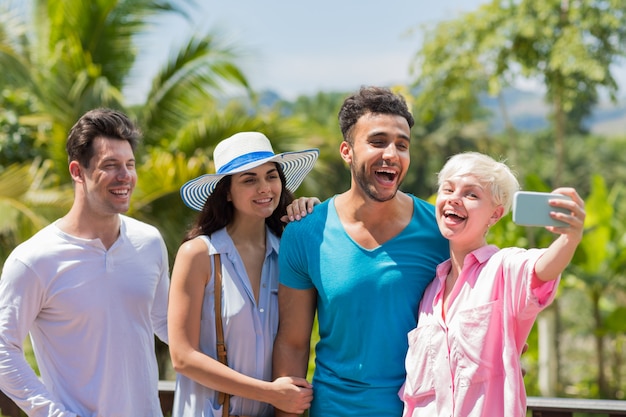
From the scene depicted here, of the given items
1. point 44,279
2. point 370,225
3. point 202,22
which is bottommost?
point 44,279

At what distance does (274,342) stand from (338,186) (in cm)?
2011

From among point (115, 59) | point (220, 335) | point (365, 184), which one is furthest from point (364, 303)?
point (115, 59)

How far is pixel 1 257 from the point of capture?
293 inches

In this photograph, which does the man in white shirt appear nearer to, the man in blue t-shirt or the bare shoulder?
the bare shoulder

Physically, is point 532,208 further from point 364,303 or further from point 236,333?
point 236,333

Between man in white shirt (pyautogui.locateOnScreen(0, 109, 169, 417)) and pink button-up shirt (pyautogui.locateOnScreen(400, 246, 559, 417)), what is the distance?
1101 millimetres

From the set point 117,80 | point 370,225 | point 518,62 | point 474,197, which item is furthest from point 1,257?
point 518,62

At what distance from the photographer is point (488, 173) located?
8.58ft

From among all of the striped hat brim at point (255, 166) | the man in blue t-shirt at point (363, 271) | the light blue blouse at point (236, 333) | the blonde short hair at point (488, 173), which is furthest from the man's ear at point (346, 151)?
the light blue blouse at point (236, 333)

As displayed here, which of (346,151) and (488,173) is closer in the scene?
(488,173)

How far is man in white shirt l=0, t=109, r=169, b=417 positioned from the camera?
283 centimetres

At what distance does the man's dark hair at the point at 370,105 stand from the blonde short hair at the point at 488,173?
34 cm

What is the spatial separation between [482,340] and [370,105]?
96cm

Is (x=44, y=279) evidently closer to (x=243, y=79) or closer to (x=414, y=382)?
(x=414, y=382)
